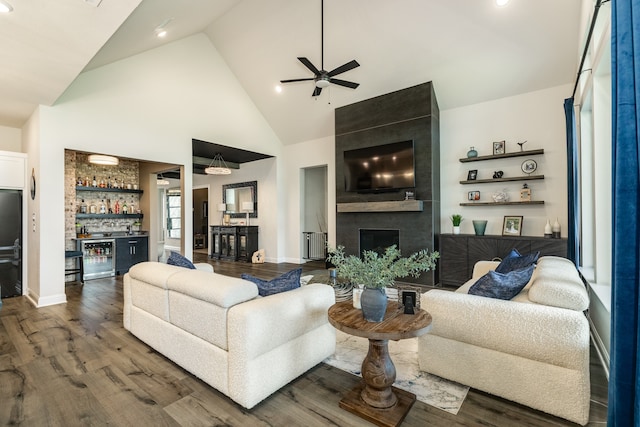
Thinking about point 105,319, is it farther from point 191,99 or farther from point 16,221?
point 191,99

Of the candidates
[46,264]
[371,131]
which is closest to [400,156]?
[371,131]

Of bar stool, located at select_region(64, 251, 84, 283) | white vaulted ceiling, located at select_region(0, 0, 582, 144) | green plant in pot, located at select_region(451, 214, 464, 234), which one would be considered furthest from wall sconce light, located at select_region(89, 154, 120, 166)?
green plant in pot, located at select_region(451, 214, 464, 234)

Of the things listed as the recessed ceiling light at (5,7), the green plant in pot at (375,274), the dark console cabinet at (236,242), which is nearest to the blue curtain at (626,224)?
the green plant in pot at (375,274)

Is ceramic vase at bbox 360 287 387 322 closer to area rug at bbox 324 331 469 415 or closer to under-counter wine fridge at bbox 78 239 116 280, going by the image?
area rug at bbox 324 331 469 415

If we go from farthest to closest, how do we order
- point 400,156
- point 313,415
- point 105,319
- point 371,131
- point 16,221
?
point 371,131
point 400,156
point 16,221
point 105,319
point 313,415

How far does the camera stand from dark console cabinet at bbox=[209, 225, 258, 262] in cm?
861

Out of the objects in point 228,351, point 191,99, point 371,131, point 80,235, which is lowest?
point 228,351

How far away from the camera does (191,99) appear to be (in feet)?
20.8

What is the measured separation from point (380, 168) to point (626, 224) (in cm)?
487

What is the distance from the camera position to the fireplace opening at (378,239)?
5.90 meters

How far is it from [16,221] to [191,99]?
3.57m

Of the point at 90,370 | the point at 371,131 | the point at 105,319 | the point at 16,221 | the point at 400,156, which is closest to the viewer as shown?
the point at 90,370

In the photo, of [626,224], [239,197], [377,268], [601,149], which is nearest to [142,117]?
[239,197]

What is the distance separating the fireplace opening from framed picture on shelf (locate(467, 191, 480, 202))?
141 centimetres
